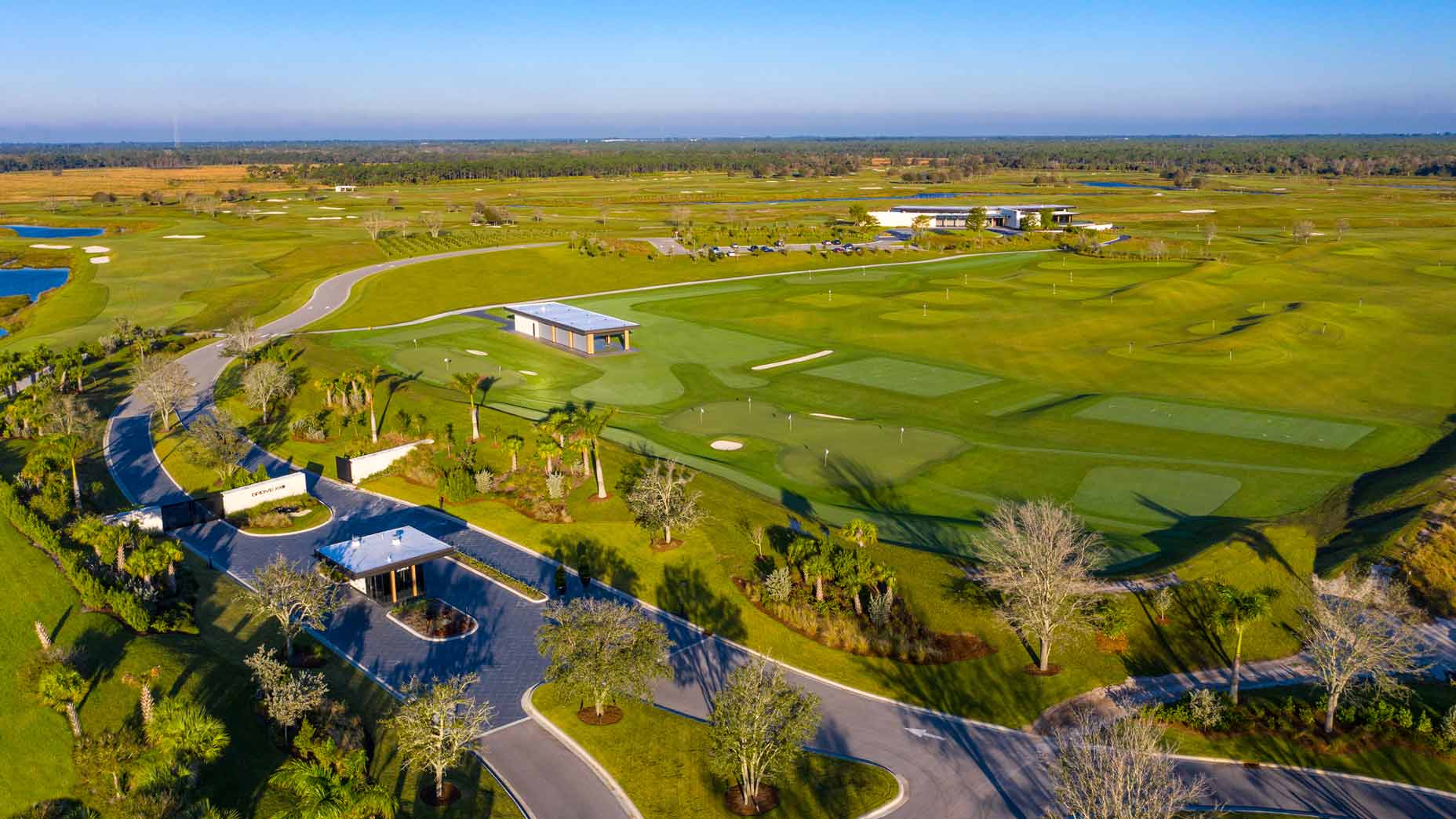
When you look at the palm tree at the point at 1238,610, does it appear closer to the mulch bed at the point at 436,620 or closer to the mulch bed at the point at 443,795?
the mulch bed at the point at 443,795

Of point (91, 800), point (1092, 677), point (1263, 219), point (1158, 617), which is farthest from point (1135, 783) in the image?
point (1263, 219)

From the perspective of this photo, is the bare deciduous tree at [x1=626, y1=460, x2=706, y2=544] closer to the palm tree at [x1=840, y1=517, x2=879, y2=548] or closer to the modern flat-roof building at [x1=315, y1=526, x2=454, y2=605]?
the palm tree at [x1=840, y1=517, x2=879, y2=548]

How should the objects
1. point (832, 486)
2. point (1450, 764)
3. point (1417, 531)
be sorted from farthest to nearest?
point (832, 486)
point (1417, 531)
point (1450, 764)

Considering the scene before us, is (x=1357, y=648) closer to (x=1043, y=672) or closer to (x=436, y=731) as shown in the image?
(x=1043, y=672)

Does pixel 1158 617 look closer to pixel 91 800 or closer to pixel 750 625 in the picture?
pixel 750 625

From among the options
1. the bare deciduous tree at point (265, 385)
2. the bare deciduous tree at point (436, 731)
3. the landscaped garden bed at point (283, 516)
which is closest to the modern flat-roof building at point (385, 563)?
the landscaped garden bed at point (283, 516)

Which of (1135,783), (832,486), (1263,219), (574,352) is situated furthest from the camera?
(1263,219)
